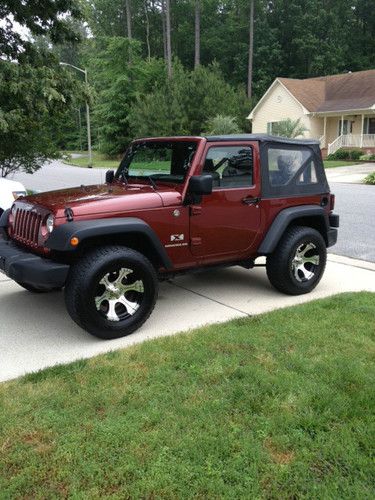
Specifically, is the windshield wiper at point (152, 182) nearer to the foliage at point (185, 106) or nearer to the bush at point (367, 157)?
the bush at point (367, 157)

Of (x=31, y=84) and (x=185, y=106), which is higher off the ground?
(x=185, y=106)

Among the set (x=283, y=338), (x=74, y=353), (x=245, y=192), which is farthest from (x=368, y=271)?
(x=74, y=353)

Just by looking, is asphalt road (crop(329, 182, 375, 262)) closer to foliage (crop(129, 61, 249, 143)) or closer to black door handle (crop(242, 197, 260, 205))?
black door handle (crop(242, 197, 260, 205))

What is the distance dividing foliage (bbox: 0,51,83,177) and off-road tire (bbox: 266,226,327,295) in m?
5.33

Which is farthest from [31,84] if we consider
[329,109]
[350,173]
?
[329,109]

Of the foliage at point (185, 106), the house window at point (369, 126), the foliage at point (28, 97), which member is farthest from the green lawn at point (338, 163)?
the foliage at point (28, 97)

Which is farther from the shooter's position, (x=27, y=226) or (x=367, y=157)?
(x=367, y=157)

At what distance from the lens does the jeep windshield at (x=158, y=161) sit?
15.7ft

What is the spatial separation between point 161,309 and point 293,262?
147cm

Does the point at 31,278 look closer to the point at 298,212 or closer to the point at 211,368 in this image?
the point at 211,368

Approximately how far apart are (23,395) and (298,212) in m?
3.25

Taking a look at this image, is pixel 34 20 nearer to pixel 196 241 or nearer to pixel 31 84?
pixel 31 84

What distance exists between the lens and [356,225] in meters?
9.87

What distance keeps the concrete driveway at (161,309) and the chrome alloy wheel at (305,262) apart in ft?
0.69
